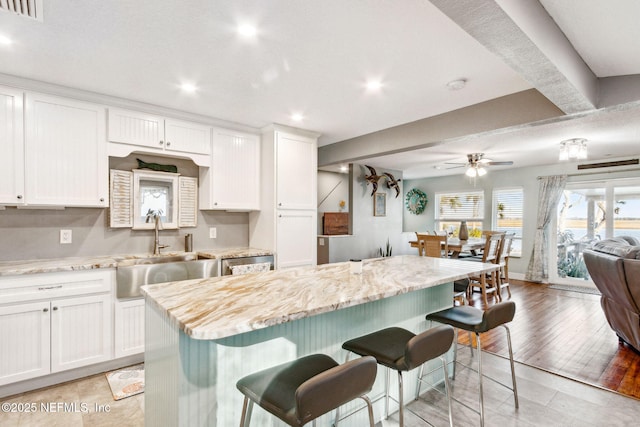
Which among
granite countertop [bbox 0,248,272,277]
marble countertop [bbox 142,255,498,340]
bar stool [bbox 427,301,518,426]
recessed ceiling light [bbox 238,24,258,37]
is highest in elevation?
recessed ceiling light [bbox 238,24,258,37]

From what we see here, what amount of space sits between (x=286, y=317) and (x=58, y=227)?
2.87 meters

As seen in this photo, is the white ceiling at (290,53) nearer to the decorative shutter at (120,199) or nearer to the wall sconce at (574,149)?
the wall sconce at (574,149)

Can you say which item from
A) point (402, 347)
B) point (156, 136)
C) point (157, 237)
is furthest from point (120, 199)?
point (402, 347)

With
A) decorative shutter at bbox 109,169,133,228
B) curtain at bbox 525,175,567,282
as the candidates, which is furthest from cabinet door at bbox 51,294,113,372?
curtain at bbox 525,175,567,282

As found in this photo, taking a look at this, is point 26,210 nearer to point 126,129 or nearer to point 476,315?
point 126,129

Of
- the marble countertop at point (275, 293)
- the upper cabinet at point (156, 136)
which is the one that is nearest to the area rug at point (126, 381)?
the marble countertop at point (275, 293)

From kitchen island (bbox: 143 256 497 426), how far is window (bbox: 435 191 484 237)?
562 centimetres

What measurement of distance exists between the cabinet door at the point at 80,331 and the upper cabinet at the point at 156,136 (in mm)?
1344

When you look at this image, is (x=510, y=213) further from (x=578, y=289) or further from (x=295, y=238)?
(x=295, y=238)

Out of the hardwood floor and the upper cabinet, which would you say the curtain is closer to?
the hardwood floor

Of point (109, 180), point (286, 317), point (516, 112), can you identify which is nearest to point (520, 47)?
point (516, 112)

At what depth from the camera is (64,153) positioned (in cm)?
272

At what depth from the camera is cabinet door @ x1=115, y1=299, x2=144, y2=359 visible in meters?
2.74

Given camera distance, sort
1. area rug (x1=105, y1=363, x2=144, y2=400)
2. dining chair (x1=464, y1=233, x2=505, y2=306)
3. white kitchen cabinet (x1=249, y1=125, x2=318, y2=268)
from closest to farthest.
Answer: area rug (x1=105, y1=363, x2=144, y2=400) → white kitchen cabinet (x1=249, y1=125, x2=318, y2=268) → dining chair (x1=464, y1=233, x2=505, y2=306)
